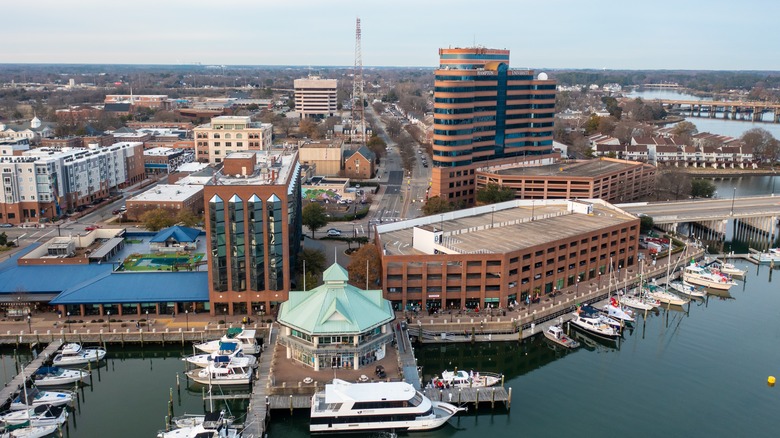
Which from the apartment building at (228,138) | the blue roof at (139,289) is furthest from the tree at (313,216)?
the apartment building at (228,138)

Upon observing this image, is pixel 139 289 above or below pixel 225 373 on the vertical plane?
above

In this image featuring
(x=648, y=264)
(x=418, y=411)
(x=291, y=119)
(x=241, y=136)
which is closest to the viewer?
(x=418, y=411)

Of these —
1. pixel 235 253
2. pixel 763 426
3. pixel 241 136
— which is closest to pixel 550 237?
pixel 763 426

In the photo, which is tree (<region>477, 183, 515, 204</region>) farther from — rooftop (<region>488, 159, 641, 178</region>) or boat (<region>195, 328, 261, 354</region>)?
boat (<region>195, 328, 261, 354</region>)

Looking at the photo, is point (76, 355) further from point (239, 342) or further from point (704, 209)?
point (704, 209)

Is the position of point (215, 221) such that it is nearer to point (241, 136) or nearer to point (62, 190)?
point (62, 190)

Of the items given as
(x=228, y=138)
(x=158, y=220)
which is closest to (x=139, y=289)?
(x=158, y=220)

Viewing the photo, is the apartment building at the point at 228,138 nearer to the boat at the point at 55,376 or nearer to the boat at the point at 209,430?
the boat at the point at 55,376
